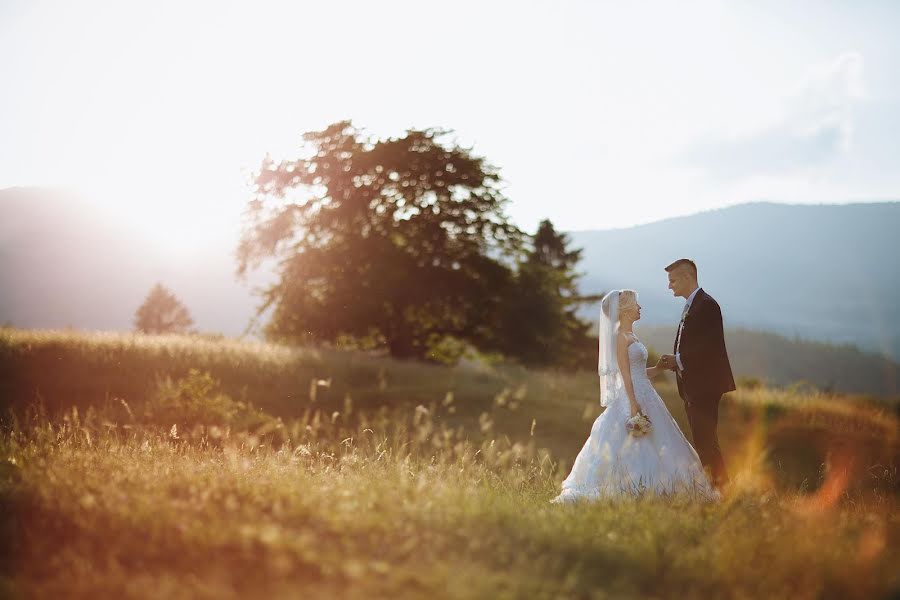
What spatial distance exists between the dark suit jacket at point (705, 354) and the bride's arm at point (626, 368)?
0.55m

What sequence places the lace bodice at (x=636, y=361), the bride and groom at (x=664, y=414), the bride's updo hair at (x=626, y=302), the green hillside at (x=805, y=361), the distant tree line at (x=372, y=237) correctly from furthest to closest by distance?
the green hillside at (x=805, y=361) < the distant tree line at (x=372, y=237) < the bride's updo hair at (x=626, y=302) < the lace bodice at (x=636, y=361) < the bride and groom at (x=664, y=414)

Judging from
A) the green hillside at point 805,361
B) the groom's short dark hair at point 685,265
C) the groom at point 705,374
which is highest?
the groom's short dark hair at point 685,265

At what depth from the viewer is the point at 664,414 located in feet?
24.5

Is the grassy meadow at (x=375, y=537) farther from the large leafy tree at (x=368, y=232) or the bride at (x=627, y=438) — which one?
the large leafy tree at (x=368, y=232)

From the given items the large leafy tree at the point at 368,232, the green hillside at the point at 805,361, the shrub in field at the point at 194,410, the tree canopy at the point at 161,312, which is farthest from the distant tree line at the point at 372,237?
the green hillside at the point at 805,361

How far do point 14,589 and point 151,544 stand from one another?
63cm

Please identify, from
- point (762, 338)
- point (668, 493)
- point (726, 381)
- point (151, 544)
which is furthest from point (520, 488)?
point (762, 338)

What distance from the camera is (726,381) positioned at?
7.31 m

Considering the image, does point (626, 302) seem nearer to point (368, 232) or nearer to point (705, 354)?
point (705, 354)

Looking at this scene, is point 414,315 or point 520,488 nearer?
point 520,488

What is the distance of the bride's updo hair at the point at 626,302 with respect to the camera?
778 centimetres

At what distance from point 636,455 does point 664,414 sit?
0.63 metres

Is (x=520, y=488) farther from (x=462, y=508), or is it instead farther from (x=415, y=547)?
(x=415, y=547)

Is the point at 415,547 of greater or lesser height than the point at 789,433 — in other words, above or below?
above
